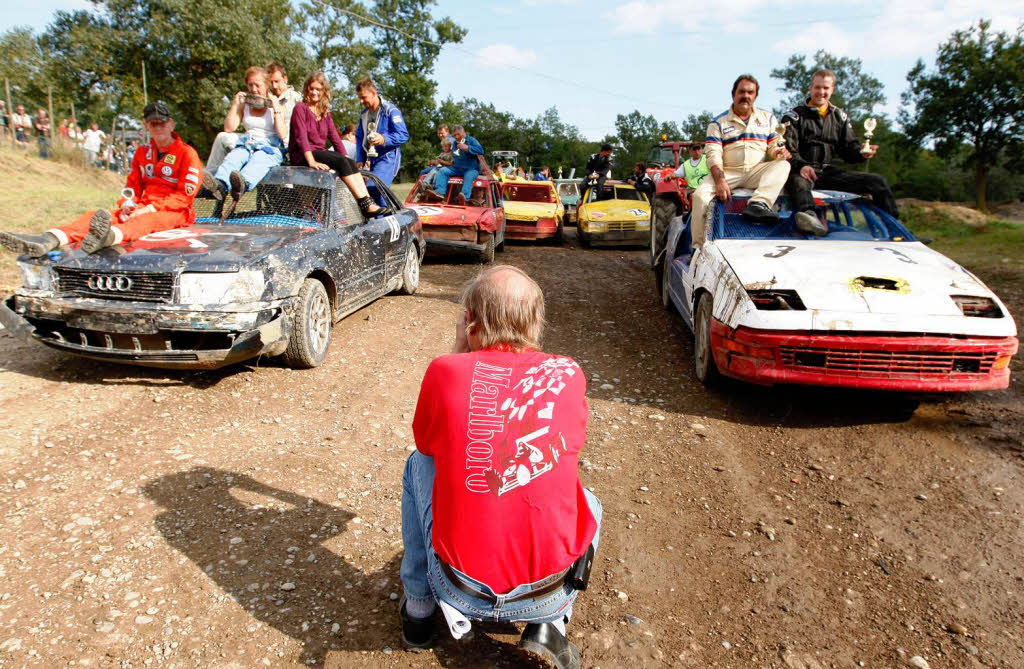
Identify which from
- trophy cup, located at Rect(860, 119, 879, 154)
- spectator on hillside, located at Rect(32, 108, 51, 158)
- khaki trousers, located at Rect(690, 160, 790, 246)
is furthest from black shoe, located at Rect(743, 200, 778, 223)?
spectator on hillside, located at Rect(32, 108, 51, 158)

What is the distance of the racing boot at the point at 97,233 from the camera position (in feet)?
15.3

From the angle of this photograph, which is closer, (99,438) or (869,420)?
(99,438)

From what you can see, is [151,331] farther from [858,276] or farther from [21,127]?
[21,127]

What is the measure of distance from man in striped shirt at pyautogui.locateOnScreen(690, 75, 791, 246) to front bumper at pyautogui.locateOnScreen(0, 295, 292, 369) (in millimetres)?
3817

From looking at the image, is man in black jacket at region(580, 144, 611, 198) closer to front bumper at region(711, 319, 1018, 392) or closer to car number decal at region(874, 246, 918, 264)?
car number decal at region(874, 246, 918, 264)

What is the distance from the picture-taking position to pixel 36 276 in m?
4.67

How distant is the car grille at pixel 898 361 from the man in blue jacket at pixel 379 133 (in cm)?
593

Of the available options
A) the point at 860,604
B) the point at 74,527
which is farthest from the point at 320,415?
the point at 860,604

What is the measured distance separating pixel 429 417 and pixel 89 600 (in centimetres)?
166

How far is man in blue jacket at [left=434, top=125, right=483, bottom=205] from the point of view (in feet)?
36.2

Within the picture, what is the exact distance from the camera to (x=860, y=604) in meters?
2.71

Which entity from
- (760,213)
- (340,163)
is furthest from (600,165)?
(760,213)

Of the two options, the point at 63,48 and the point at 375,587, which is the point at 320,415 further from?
the point at 63,48

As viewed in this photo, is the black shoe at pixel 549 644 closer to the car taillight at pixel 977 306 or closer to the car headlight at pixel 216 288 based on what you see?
the car headlight at pixel 216 288
